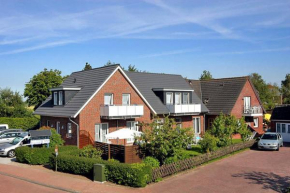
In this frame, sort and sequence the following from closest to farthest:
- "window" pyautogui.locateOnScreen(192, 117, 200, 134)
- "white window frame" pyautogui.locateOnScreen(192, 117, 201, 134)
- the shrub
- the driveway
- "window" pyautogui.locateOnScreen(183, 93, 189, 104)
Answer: the driveway, the shrub, "window" pyautogui.locateOnScreen(183, 93, 189, 104), "white window frame" pyautogui.locateOnScreen(192, 117, 201, 134), "window" pyautogui.locateOnScreen(192, 117, 200, 134)

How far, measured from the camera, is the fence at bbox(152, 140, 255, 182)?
1856cm

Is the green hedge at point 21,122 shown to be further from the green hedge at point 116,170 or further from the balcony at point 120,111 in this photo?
the green hedge at point 116,170

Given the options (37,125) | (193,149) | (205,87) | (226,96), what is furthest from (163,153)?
(37,125)

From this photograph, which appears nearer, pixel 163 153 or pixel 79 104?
pixel 163 153

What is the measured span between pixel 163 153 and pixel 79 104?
9554 millimetres

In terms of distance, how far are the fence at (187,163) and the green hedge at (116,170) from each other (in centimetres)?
95

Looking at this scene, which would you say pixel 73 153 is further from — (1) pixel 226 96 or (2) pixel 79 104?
(1) pixel 226 96

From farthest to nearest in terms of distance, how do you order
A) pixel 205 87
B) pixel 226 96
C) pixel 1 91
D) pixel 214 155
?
1. pixel 1 91
2. pixel 205 87
3. pixel 226 96
4. pixel 214 155

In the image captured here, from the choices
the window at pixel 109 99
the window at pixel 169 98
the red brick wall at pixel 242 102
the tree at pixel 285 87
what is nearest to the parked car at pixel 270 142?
the red brick wall at pixel 242 102

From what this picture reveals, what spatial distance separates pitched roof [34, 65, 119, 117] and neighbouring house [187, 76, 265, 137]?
1488 cm

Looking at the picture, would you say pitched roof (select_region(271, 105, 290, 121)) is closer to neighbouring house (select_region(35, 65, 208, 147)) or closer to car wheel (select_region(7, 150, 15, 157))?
neighbouring house (select_region(35, 65, 208, 147))

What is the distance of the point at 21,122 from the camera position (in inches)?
1693

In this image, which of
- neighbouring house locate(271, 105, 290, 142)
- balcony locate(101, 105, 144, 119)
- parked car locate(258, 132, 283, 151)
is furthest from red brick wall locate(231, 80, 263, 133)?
balcony locate(101, 105, 144, 119)

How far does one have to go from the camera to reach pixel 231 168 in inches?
859
